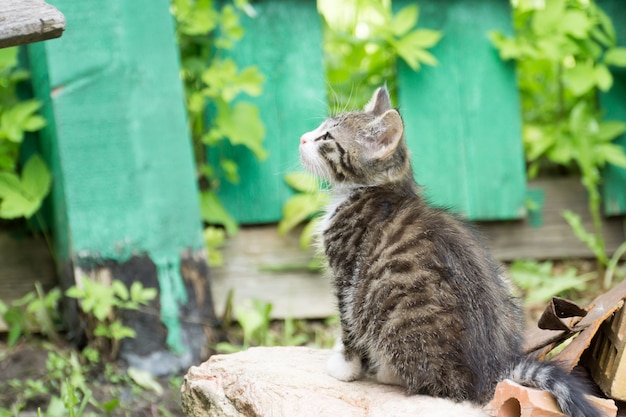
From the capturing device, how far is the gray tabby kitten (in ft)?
8.91

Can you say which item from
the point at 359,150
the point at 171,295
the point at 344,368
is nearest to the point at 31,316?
the point at 171,295

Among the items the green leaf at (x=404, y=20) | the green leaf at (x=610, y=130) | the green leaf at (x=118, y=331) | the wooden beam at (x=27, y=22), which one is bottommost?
the green leaf at (x=118, y=331)

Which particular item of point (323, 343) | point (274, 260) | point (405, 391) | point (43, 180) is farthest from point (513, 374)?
point (43, 180)

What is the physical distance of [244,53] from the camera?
4.65 metres

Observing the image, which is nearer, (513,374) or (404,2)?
(513,374)

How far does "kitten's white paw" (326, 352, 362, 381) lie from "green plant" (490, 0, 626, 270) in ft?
7.05

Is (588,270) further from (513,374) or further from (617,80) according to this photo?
(513,374)

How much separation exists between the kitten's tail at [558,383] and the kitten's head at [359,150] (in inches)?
34.9

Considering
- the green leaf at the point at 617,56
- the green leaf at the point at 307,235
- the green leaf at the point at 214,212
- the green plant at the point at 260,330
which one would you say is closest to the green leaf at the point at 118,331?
the green plant at the point at 260,330

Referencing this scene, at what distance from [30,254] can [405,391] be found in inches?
95.7

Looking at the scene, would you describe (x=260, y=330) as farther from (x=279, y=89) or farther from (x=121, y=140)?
(x=279, y=89)

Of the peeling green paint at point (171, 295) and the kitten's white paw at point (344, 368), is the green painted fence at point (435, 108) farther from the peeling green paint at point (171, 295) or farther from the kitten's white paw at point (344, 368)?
the kitten's white paw at point (344, 368)

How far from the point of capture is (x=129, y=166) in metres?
4.09

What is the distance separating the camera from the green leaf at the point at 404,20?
4.54 m
